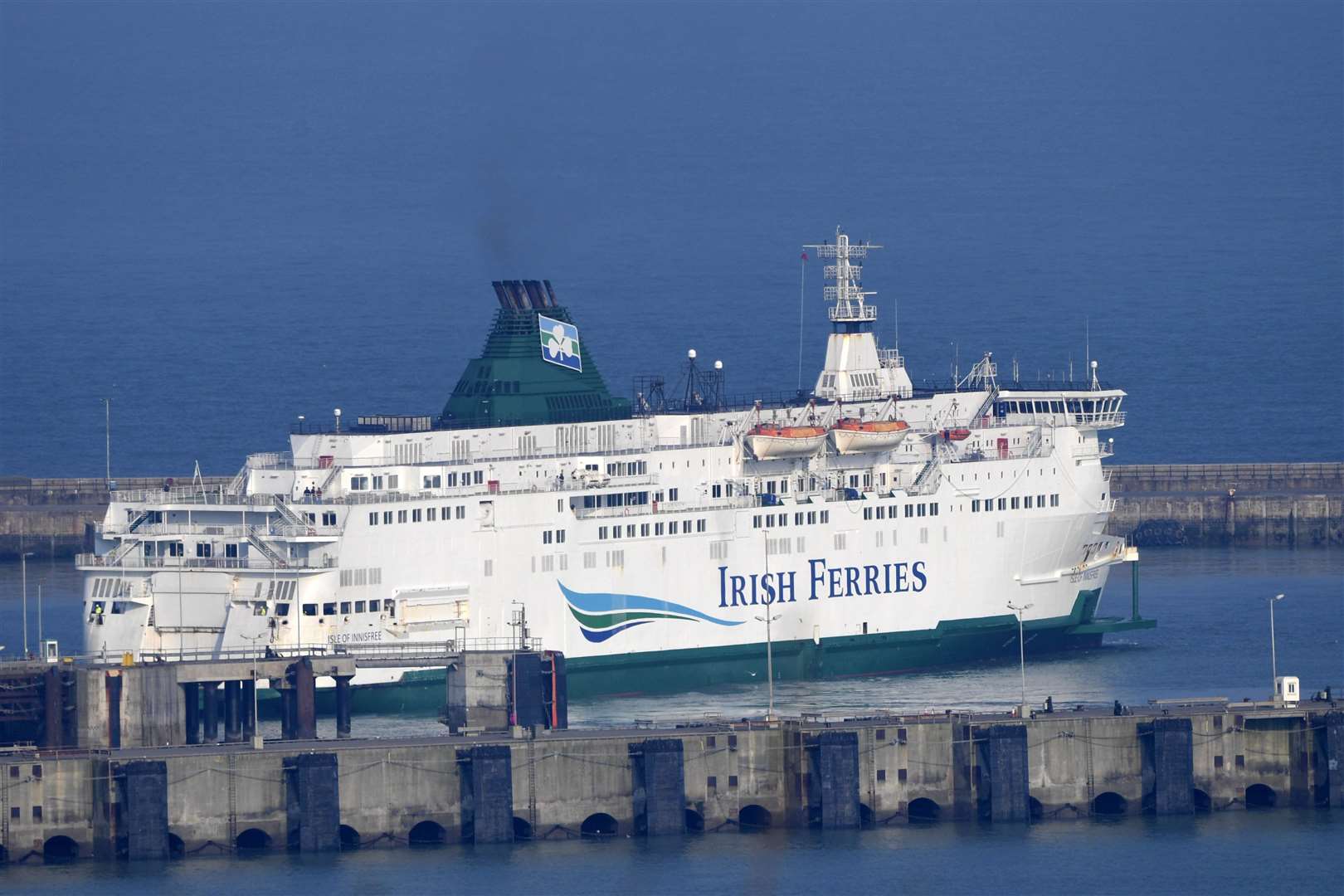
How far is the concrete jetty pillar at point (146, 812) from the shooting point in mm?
60375

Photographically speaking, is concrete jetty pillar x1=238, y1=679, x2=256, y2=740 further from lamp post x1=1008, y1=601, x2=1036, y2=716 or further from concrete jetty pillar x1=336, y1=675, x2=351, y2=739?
lamp post x1=1008, y1=601, x2=1036, y2=716

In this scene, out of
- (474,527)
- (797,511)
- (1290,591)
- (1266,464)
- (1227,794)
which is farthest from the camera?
(1266,464)

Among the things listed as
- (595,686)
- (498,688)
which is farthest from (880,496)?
(498,688)

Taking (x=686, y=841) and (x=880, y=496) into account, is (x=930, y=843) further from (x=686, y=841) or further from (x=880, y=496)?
(x=880, y=496)

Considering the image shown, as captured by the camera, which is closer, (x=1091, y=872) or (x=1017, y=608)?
(x=1091, y=872)

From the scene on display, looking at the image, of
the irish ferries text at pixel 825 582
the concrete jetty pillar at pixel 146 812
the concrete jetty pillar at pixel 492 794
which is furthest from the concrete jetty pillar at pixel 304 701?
the irish ferries text at pixel 825 582

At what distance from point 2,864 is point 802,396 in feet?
93.7

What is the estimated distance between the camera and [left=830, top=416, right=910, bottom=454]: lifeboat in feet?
262

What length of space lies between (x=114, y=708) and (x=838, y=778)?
1389cm

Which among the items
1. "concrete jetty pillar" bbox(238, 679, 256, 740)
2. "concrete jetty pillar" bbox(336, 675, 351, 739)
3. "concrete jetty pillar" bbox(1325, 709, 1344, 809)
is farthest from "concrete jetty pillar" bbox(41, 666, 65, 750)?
"concrete jetty pillar" bbox(1325, 709, 1344, 809)

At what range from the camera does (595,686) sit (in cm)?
7538

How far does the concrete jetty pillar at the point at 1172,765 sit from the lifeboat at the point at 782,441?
1689cm

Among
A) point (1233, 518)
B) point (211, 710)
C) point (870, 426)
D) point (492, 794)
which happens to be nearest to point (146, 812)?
point (492, 794)

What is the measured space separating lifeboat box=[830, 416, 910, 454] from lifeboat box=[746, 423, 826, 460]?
39 centimetres
